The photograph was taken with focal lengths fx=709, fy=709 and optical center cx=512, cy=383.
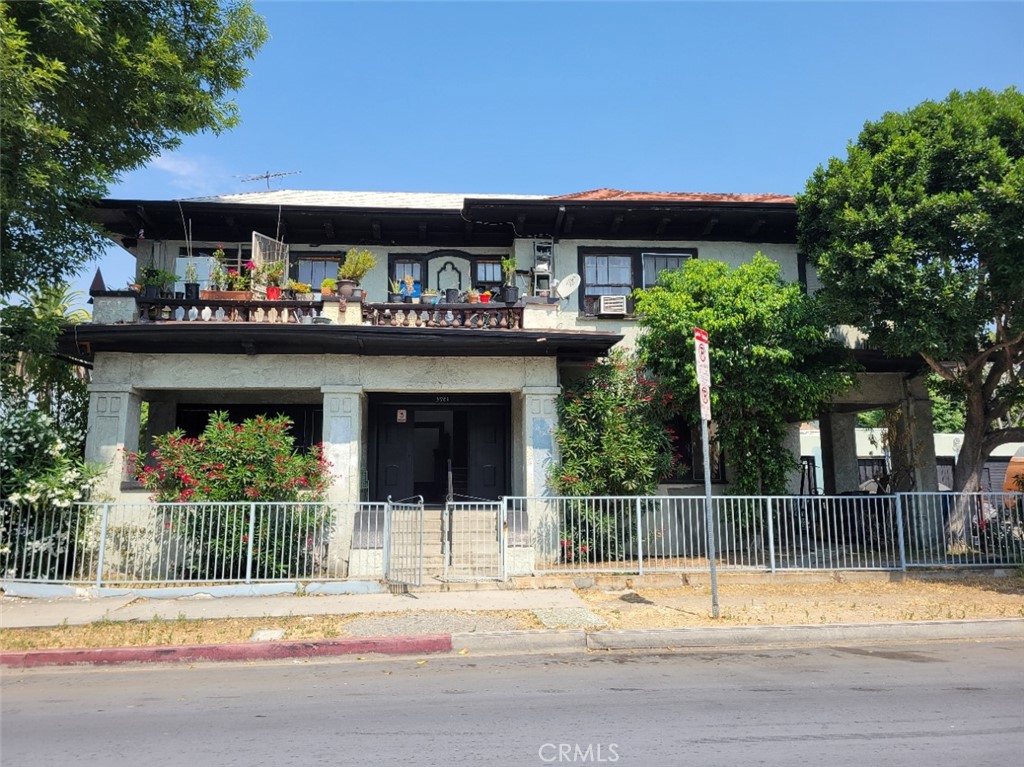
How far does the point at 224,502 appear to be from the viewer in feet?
35.2

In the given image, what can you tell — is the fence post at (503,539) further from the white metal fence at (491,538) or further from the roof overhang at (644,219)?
the roof overhang at (644,219)

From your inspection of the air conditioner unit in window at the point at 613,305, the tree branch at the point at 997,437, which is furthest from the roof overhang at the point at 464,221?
the tree branch at the point at 997,437

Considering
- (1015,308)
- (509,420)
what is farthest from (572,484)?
(1015,308)

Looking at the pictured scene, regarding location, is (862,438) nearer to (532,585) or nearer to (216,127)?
(532,585)

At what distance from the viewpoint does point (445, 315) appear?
516 inches

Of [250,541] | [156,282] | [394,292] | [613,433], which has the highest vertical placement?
[394,292]

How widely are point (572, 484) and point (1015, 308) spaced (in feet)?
25.3

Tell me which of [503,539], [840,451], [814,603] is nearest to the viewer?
[814,603]

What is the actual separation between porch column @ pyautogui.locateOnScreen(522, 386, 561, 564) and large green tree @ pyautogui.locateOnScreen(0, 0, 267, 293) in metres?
7.02

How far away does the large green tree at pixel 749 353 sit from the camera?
495 inches

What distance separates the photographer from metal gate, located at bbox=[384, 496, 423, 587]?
10898mm

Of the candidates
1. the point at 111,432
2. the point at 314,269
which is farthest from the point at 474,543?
the point at 314,269

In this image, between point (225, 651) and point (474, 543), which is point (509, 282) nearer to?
point (474, 543)

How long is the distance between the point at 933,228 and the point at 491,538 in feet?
28.7
